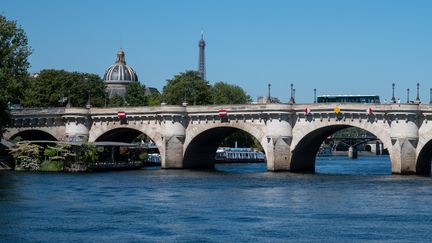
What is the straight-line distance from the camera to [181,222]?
5259 cm

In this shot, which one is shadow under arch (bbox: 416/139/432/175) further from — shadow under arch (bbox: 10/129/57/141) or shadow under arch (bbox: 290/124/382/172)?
shadow under arch (bbox: 10/129/57/141)

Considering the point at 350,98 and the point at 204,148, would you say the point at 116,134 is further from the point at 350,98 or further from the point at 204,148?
the point at 350,98

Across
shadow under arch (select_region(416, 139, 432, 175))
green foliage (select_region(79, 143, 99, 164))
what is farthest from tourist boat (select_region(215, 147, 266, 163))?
shadow under arch (select_region(416, 139, 432, 175))

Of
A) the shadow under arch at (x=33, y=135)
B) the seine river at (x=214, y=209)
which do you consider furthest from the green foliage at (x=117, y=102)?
the seine river at (x=214, y=209)

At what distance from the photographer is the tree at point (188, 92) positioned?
139250mm

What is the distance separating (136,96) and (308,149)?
59.3 metres

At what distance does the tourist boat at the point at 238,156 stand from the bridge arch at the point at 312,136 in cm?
3092

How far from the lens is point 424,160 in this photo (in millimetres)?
90938

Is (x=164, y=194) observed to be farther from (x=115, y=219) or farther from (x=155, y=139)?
(x=155, y=139)

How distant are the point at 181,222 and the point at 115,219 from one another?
3.95 metres

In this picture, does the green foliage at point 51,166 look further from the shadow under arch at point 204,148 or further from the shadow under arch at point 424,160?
the shadow under arch at point 424,160

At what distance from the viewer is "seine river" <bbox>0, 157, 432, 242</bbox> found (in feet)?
158

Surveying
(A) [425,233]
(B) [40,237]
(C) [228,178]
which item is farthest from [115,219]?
(C) [228,178]

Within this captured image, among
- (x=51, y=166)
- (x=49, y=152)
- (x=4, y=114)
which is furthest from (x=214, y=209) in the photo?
(x=4, y=114)
